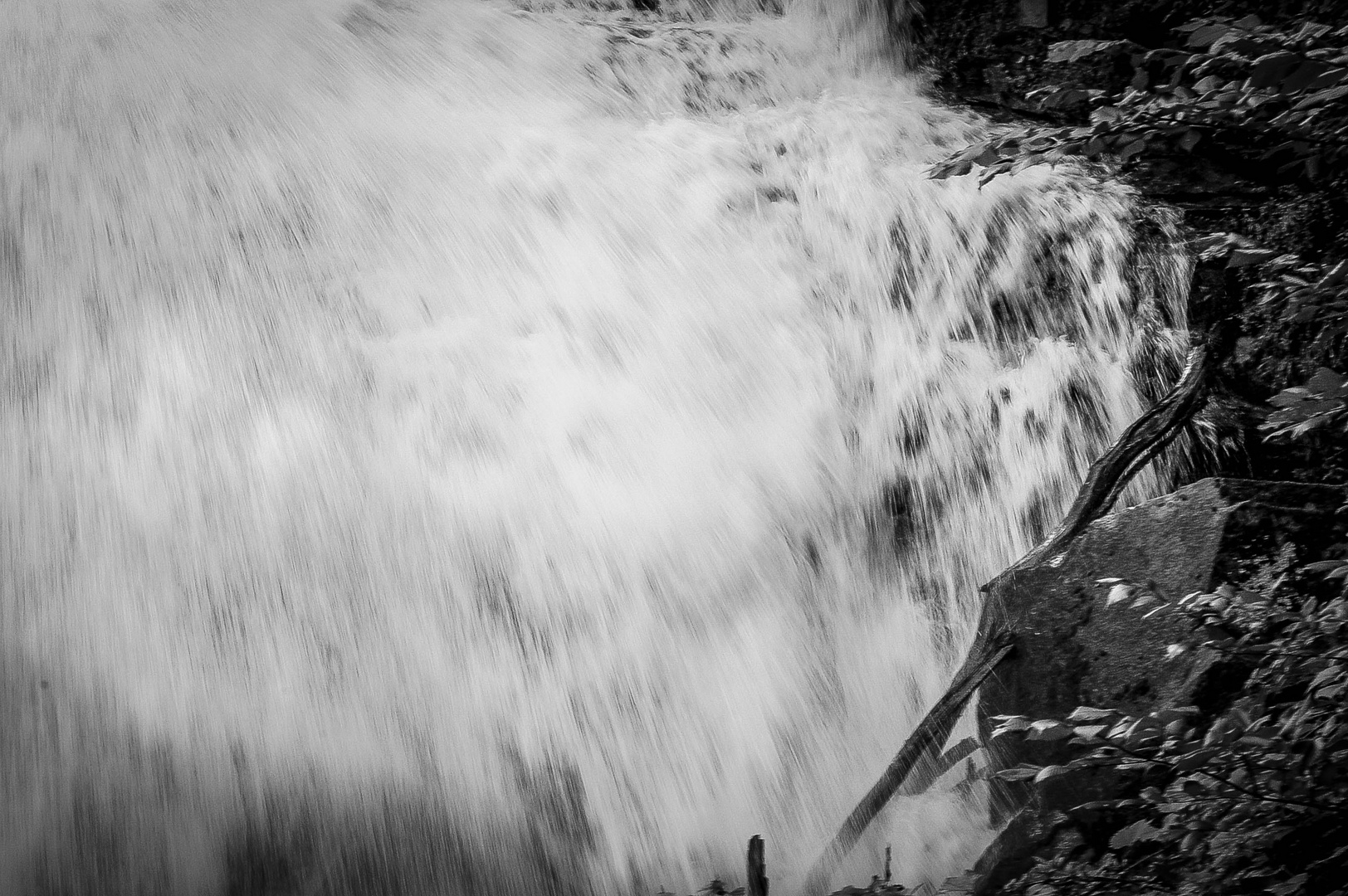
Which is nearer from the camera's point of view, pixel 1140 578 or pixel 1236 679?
pixel 1236 679

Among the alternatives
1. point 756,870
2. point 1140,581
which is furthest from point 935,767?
point 1140,581

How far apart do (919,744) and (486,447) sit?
6.54 feet

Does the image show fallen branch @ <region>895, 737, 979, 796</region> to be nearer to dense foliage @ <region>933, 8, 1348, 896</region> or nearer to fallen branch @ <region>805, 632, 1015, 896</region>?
fallen branch @ <region>805, 632, 1015, 896</region>

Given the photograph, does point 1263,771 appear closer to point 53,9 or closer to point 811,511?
point 811,511

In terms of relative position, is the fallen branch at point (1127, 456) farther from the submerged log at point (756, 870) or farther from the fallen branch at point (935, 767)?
the submerged log at point (756, 870)

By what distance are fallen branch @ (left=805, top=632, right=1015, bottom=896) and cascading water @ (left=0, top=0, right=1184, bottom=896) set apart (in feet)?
0.23

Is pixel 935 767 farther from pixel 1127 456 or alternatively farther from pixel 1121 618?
pixel 1127 456

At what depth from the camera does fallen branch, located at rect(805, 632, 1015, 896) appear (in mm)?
3137

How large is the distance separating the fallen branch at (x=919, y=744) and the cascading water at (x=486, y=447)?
70mm

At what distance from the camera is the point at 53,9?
4.91 metres

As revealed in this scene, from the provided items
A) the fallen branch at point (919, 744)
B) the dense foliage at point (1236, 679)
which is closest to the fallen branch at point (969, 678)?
the fallen branch at point (919, 744)

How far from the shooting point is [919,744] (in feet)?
10.5

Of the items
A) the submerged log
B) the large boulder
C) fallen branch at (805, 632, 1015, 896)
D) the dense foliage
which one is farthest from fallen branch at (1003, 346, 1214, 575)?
the submerged log

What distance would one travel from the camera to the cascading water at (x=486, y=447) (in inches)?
125
